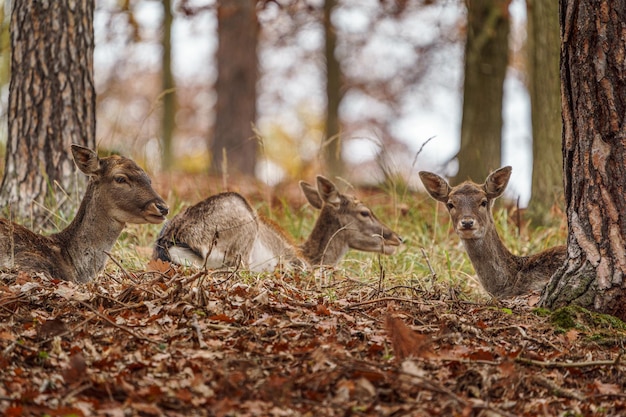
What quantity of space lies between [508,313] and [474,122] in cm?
660

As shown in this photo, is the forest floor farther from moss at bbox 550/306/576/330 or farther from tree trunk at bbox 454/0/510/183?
tree trunk at bbox 454/0/510/183

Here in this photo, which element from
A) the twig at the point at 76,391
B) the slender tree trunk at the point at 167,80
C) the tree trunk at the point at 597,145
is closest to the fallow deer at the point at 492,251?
the tree trunk at the point at 597,145

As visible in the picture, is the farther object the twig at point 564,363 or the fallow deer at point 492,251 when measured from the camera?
the fallow deer at point 492,251

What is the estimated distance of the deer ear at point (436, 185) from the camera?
7.41m

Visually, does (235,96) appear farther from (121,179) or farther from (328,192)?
(121,179)

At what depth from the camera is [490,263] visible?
705cm

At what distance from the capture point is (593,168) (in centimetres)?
514

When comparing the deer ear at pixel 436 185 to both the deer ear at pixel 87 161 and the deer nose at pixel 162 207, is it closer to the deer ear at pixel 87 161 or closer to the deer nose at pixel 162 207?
the deer nose at pixel 162 207

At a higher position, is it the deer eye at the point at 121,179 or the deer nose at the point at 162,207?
the deer eye at the point at 121,179

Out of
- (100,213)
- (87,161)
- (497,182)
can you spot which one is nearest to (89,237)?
(100,213)

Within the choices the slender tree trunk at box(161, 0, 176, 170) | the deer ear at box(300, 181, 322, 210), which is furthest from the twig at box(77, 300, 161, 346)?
the slender tree trunk at box(161, 0, 176, 170)

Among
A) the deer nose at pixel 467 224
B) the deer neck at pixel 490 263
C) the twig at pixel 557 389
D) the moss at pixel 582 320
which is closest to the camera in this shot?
the twig at pixel 557 389

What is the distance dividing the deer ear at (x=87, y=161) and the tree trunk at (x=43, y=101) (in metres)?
1.47

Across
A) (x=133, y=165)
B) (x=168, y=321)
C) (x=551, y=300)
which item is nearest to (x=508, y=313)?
(x=551, y=300)
